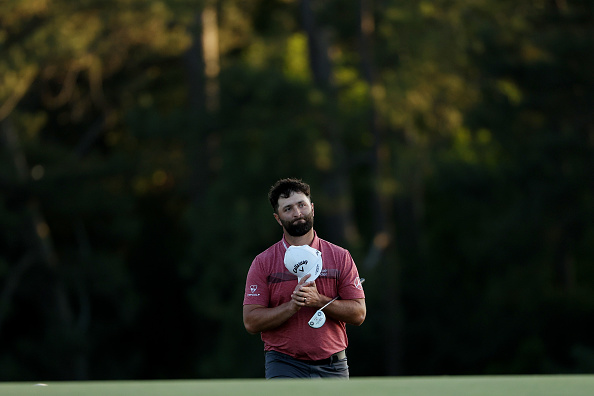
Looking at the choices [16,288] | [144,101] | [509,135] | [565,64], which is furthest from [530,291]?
[16,288]

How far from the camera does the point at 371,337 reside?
2038 centimetres

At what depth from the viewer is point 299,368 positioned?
15.1 feet

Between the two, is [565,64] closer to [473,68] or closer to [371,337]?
[473,68]

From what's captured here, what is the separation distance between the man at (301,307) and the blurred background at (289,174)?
42.7 feet

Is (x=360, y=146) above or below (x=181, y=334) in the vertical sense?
above

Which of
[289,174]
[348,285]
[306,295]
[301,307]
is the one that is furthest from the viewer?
[289,174]

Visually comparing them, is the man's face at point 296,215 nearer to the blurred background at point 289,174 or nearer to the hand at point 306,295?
the hand at point 306,295

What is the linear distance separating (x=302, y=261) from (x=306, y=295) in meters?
0.14

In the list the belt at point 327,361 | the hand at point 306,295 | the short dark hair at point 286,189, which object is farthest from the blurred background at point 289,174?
the hand at point 306,295

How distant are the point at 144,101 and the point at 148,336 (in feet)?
20.4

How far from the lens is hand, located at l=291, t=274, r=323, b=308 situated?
14.5ft

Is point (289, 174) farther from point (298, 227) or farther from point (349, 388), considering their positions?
point (349, 388)

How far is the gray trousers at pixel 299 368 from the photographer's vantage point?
15.1 ft

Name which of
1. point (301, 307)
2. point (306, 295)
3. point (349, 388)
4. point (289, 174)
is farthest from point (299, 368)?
point (289, 174)
